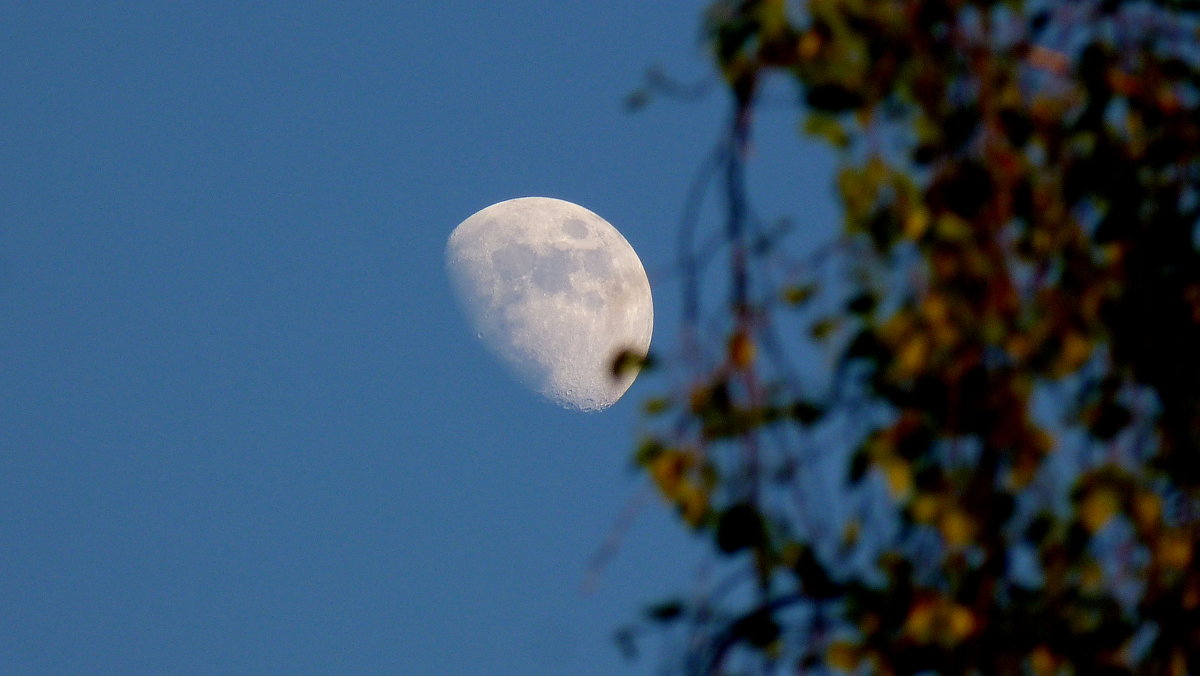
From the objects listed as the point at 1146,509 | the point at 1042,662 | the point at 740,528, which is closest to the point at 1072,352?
the point at 1146,509

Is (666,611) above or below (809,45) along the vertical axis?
below

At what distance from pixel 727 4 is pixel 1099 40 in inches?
26.6

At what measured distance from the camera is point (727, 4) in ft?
9.57

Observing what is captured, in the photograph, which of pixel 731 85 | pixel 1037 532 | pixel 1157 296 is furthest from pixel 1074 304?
pixel 731 85

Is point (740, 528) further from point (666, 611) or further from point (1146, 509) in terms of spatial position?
point (1146, 509)

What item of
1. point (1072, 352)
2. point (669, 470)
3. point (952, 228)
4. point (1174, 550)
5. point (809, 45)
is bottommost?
point (1174, 550)

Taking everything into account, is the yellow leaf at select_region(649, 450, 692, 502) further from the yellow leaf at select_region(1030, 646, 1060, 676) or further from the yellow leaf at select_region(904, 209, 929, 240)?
the yellow leaf at select_region(1030, 646, 1060, 676)

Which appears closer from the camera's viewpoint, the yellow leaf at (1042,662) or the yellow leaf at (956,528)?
the yellow leaf at (956,528)

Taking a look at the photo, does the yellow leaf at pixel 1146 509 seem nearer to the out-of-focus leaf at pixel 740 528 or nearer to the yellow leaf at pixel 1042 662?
the yellow leaf at pixel 1042 662

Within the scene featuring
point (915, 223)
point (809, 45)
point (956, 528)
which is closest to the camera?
point (956, 528)

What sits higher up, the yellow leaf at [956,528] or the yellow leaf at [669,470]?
the yellow leaf at [669,470]

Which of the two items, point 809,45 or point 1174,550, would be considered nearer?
point 1174,550

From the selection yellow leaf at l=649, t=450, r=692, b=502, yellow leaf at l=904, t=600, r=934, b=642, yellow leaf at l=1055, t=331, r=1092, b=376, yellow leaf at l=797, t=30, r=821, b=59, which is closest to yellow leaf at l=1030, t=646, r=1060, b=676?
yellow leaf at l=904, t=600, r=934, b=642

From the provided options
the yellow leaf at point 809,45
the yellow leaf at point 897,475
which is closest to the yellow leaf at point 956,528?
the yellow leaf at point 897,475
